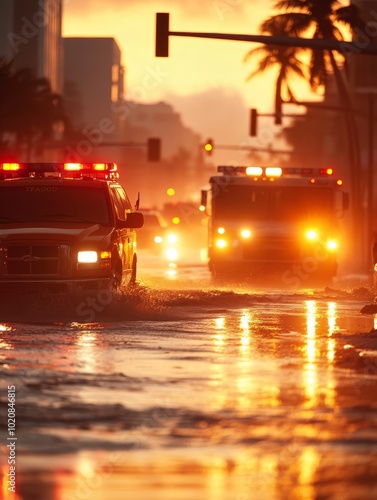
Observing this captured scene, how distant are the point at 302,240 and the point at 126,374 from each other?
21834mm

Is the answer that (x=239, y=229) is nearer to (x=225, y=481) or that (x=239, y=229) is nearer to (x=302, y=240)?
(x=302, y=240)

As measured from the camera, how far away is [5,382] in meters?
13.3

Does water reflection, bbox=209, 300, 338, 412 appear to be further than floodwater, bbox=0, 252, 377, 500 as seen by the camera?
Yes

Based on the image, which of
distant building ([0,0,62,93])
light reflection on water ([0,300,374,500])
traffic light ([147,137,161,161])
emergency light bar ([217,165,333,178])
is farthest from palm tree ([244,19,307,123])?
distant building ([0,0,62,93])

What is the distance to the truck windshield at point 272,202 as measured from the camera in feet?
117

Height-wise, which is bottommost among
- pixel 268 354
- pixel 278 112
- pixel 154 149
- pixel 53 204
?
pixel 268 354

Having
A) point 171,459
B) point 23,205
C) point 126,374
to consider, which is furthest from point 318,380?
point 23,205

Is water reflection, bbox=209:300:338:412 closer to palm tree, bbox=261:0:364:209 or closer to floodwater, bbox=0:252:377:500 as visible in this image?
floodwater, bbox=0:252:377:500

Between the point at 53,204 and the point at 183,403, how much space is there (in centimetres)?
1098

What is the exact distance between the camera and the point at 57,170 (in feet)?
77.9

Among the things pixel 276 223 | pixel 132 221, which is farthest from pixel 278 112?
pixel 132 221

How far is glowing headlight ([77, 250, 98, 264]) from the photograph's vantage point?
21.3m

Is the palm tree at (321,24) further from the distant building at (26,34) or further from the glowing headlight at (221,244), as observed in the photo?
the distant building at (26,34)

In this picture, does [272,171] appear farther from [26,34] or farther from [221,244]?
[26,34]
